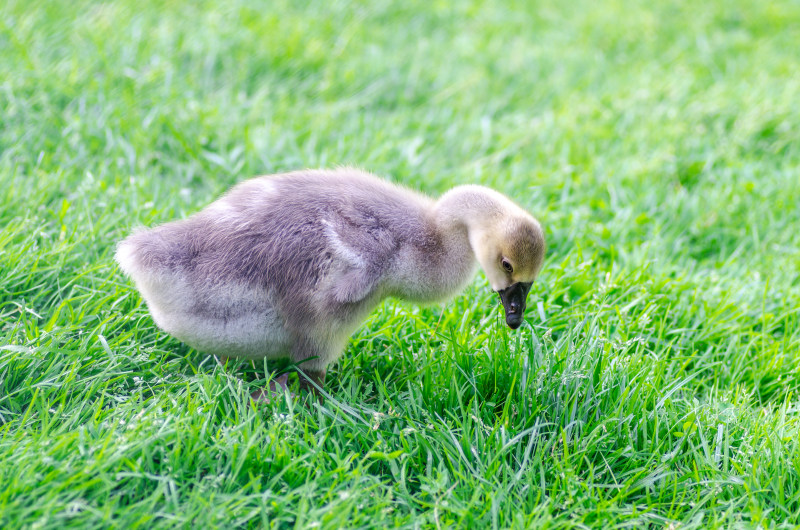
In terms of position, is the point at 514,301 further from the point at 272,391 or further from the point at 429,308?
the point at 272,391

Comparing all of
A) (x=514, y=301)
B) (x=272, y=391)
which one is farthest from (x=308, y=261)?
(x=514, y=301)

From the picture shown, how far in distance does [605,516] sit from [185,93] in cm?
465

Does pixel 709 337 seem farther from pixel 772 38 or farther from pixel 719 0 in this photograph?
pixel 719 0

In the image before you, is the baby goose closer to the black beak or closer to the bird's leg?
the black beak

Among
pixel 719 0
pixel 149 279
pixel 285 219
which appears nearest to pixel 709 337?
pixel 285 219

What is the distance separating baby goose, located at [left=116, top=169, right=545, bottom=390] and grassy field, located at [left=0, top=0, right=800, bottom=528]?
29 centimetres

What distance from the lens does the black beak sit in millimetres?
3633

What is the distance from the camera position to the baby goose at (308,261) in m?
3.41

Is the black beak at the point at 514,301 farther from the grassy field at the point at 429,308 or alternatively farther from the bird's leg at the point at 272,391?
the bird's leg at the point at 272,391

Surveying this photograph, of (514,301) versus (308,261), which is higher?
(308,261)

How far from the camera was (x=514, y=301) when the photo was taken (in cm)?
366

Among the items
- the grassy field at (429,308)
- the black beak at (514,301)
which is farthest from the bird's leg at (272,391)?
the black beak at (514,301)

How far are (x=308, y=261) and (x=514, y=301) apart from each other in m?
0.99

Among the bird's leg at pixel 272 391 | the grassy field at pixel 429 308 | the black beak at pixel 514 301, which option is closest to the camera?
the grassy field at pixel 429 308
